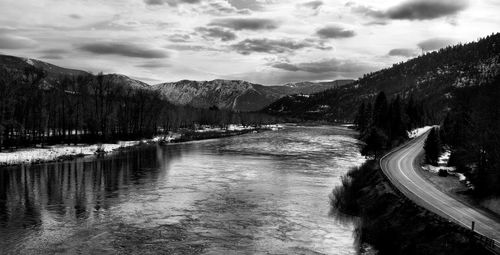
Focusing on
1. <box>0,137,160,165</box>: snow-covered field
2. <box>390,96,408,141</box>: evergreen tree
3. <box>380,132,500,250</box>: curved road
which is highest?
<box>390,96,408,141</box>: evergreen tree

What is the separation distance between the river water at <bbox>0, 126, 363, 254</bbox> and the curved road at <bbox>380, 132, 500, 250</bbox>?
6929mm

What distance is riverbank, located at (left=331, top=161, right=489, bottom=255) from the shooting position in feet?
79.0

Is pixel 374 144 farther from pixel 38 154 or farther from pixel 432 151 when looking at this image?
pixel 38 154

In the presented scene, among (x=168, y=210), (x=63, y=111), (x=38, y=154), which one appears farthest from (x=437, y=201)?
(x=63, y=111)

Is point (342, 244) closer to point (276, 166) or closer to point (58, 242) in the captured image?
point (58, 242)

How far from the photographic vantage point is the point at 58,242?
2706 cm

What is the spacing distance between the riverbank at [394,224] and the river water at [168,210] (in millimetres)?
1640

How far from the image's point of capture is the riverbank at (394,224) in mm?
24078

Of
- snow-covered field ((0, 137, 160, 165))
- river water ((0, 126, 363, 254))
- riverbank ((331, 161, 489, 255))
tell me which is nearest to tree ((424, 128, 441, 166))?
river water ((0, 126, 363, 254))

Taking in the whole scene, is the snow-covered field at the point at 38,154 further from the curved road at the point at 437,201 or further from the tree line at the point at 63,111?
the curved road at the point at 437,201

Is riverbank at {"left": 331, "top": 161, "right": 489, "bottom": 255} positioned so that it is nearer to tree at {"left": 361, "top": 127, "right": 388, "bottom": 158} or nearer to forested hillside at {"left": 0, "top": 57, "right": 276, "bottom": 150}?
tree at {"left": 361, "top": 127, "right": 388, "bottom": 158}

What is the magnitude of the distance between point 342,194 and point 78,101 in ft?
238

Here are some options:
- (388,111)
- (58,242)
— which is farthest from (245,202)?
(388,111)

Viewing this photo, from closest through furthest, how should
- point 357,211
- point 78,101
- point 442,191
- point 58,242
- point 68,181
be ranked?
1. point 58,242
2. point 357,211
3. point 442,191
4. point 68,181
5. point 78,101
